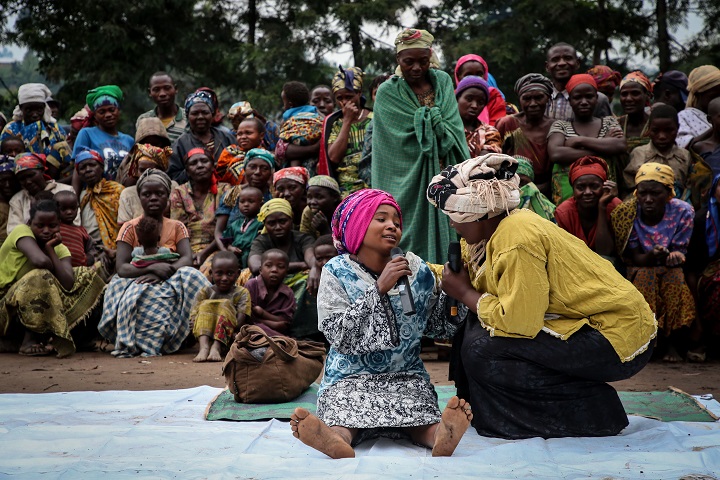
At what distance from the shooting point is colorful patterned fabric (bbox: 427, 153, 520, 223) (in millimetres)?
3875

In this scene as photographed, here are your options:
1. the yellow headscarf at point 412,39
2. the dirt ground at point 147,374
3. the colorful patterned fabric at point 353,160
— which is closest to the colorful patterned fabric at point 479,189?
the dirt ground at point 147,374

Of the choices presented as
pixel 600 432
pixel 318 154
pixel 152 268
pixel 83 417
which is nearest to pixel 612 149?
pixel 318 154

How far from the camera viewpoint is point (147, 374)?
20.6 feet

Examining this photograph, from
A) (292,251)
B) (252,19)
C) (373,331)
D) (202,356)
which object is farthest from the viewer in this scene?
(252,19)

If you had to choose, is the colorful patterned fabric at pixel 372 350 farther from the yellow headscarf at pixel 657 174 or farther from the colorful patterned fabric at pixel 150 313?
the colorful patterned fabric at pixel 150 313

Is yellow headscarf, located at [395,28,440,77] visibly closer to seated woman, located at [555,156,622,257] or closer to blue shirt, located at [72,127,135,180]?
seated woman, located at [555,156,622,257]

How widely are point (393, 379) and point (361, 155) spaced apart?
3.70 metres

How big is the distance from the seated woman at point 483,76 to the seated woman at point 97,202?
370 centimetres

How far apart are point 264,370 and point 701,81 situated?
522cm

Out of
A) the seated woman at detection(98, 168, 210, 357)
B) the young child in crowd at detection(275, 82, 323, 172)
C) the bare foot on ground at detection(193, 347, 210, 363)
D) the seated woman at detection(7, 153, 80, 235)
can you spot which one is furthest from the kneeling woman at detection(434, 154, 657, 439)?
the seated woman at detection(7, 153, 80, 235)

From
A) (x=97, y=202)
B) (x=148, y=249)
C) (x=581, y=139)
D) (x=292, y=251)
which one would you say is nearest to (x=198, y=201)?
(x=97, y=202)

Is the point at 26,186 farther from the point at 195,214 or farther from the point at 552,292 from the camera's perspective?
the point at 552,292

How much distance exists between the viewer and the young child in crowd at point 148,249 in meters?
7.34

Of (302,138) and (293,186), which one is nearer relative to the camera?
(293,186)
